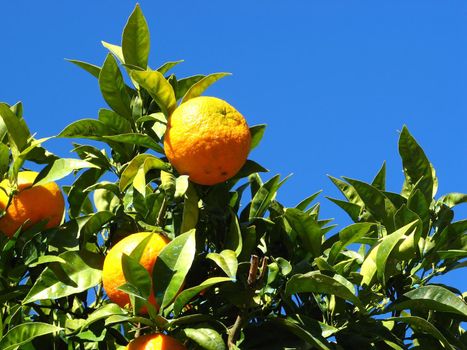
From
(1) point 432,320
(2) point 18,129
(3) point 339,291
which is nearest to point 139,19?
(2) point 18,129

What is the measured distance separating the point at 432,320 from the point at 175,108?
0.81 metres

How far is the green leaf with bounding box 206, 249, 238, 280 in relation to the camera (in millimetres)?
1763

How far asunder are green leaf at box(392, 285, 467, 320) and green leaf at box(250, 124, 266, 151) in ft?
1.75

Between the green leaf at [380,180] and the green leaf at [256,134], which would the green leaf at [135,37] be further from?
the green leaf at [380,180]

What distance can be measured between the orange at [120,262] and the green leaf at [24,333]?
15 cm

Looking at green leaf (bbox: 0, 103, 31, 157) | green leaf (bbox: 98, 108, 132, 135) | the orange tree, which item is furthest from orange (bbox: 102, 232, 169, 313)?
green leaf (bbox: 0, 103, 31, 157)

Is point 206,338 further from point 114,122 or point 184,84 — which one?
point 184,84

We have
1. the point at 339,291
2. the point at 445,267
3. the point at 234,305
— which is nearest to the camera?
the point at 339,291

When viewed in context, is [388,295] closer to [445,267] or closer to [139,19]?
[445,267]

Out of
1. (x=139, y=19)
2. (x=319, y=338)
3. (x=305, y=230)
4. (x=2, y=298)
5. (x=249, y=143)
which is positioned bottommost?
(x=2, y=298)

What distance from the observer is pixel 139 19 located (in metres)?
2.19

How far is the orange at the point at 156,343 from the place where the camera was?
1.74 metres

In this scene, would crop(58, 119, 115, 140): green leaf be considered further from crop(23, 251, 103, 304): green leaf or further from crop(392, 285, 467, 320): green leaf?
crop(392, 285, 467, 320): green leaf

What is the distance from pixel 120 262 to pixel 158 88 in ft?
1.49
